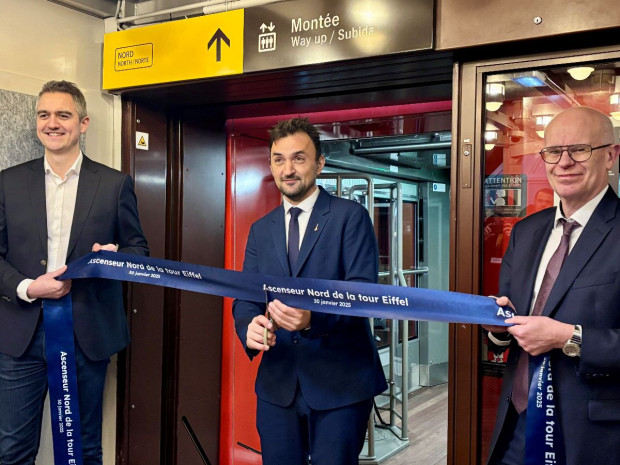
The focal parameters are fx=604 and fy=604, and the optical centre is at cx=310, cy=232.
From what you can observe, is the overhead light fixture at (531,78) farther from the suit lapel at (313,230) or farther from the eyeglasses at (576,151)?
the suit lapel at (313,230)

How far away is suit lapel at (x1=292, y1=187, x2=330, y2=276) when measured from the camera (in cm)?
247

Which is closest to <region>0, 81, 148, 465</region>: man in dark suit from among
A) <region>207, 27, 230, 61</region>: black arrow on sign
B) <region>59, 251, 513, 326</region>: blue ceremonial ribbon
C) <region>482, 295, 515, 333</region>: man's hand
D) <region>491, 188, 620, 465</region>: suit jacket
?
<region>59, 251, 513, 326</region>: blue ceremonial ribbon

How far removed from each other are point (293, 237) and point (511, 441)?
114 cm

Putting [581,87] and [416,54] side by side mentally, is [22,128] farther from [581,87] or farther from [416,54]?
[581,87]

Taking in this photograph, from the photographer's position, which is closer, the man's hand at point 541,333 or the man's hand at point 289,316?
the man's hand at point 541,333

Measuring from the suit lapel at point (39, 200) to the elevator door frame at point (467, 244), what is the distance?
193cm

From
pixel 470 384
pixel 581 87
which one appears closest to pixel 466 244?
pixel 470 384

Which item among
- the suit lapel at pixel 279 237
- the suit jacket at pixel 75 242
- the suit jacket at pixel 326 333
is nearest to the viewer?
the suit jacket at pixel 326 333

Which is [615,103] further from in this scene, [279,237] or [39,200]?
[39,200]

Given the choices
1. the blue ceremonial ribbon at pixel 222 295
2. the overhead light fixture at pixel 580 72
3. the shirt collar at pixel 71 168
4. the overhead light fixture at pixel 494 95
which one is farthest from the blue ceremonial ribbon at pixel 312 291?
the overhead light fixture at pixel 580 72

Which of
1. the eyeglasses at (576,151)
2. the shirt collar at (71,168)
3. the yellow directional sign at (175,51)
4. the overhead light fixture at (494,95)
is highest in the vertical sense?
the yellow directional sign at (175,51)

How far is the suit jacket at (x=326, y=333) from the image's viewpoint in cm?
237

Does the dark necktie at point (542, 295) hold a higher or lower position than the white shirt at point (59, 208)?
lower

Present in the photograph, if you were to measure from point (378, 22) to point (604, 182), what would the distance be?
1218 millimetres
